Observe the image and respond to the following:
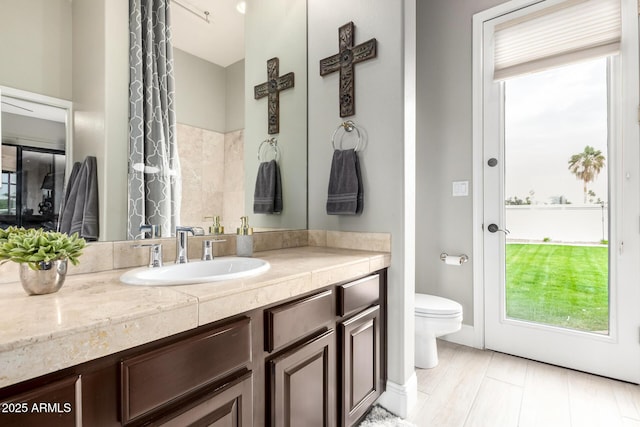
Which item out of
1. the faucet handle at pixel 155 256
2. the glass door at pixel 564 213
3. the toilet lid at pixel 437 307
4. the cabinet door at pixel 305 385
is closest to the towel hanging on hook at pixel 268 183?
the faucet handle at pixel 155 256

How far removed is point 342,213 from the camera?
68.3 inches

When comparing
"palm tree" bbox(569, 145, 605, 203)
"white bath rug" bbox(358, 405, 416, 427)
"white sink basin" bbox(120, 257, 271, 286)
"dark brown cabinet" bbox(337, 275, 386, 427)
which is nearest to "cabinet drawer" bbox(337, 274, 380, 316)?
"dark brown cabinet" bbox(337, 275, 386, 427)

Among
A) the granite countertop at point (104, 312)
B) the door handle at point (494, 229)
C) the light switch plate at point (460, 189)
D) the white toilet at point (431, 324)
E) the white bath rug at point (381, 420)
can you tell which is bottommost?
the white bath rug at point (381, 420)

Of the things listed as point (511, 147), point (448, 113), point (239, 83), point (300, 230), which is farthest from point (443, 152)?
point (239, 83)

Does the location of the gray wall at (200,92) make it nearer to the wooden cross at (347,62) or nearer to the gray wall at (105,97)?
the gray wall at (105,97)

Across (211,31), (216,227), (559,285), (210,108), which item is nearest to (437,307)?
(559,285)

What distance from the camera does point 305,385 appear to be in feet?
3.65

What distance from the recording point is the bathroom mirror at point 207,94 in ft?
3.40

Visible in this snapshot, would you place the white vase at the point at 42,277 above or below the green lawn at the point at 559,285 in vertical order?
above

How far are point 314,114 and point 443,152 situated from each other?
3.79 ft

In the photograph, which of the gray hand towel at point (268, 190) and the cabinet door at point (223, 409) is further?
the gray hand towel at point (268, 190)

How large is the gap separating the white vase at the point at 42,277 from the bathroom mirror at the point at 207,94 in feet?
1.31

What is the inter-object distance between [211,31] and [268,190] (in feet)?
2.86

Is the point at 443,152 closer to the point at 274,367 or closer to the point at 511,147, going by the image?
the point at 511,147
